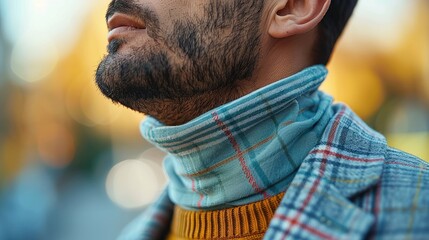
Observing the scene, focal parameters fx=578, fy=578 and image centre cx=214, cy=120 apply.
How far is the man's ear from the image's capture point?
95.6 inches

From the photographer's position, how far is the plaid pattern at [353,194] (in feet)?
5.76

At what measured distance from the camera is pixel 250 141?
229cm

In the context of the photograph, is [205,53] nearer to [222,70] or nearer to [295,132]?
[222,70]

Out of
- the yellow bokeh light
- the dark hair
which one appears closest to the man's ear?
the dark hair

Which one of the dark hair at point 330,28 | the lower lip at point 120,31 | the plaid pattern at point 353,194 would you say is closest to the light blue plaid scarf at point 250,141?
the plaid pattern at point 353,194

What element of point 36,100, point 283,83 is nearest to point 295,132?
point 283,83

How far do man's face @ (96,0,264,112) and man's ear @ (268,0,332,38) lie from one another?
7cm

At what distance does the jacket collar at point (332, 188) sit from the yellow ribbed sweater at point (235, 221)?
0.98ft

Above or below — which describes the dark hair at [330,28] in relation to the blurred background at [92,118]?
above

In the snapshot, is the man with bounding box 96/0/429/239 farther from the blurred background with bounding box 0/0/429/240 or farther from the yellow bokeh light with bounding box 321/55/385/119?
the yellow bokeh light with bounding box 321/55/385/119

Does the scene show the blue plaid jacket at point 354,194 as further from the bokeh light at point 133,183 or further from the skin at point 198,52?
the bokeh light at point 133,183

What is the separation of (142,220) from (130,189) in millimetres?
16267

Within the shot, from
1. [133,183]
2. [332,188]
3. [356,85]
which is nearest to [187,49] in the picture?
[332,188]

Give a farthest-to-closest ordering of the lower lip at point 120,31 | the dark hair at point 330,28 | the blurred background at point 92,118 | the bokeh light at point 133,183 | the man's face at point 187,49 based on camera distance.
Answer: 1. the bokeh light at point 133,183
2. the blurred background at point 92,118
3. the dark hair at point 330,28
4. the lower lip at point 120,31
5. the man's face at point 187,49
